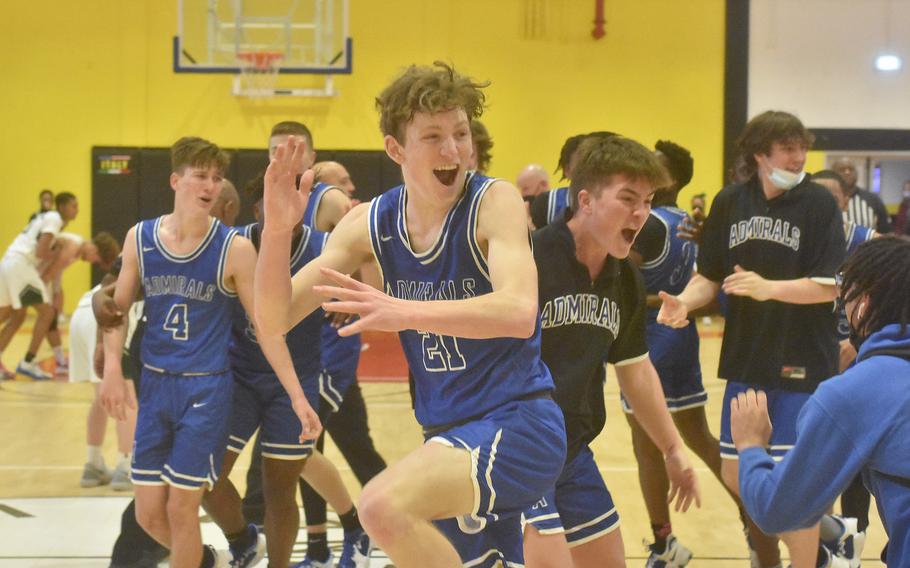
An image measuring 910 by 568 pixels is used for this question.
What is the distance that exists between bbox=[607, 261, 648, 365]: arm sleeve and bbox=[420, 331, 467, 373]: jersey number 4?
0.96 meters

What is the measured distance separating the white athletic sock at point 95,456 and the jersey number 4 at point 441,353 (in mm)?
4468

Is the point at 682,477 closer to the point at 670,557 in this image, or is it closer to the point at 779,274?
the point at 779,274

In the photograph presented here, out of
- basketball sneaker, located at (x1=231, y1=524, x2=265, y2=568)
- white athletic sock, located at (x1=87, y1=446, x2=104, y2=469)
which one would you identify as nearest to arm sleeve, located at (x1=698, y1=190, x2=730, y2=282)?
basketball sneaker, located at (x1=231, y1=524, x2=265, y2=568)

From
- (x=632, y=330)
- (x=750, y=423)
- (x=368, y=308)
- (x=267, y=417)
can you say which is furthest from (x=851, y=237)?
(x=368, y=308)

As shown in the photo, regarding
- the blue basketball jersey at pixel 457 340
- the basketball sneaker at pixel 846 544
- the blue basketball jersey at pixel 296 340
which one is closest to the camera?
the blue basketball jersey at pixel 457 340

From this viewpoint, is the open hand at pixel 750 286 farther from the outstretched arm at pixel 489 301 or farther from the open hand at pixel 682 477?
the outstretched arm at pixel 489 301

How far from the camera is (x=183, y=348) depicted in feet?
14.9

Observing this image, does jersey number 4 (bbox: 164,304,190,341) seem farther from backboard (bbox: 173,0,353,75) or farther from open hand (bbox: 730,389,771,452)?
backboard (bbox: 173,0,353,75)

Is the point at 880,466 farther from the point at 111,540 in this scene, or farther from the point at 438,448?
the point at 111,540

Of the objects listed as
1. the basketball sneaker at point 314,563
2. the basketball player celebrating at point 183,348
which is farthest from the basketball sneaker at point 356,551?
the basketball player celebrating at point 183,348

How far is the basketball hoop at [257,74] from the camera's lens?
49.7ft

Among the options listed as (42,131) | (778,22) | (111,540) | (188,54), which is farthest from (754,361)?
(42,131)

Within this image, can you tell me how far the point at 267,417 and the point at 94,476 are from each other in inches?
102

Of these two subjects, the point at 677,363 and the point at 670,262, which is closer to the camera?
the point at 677,363
